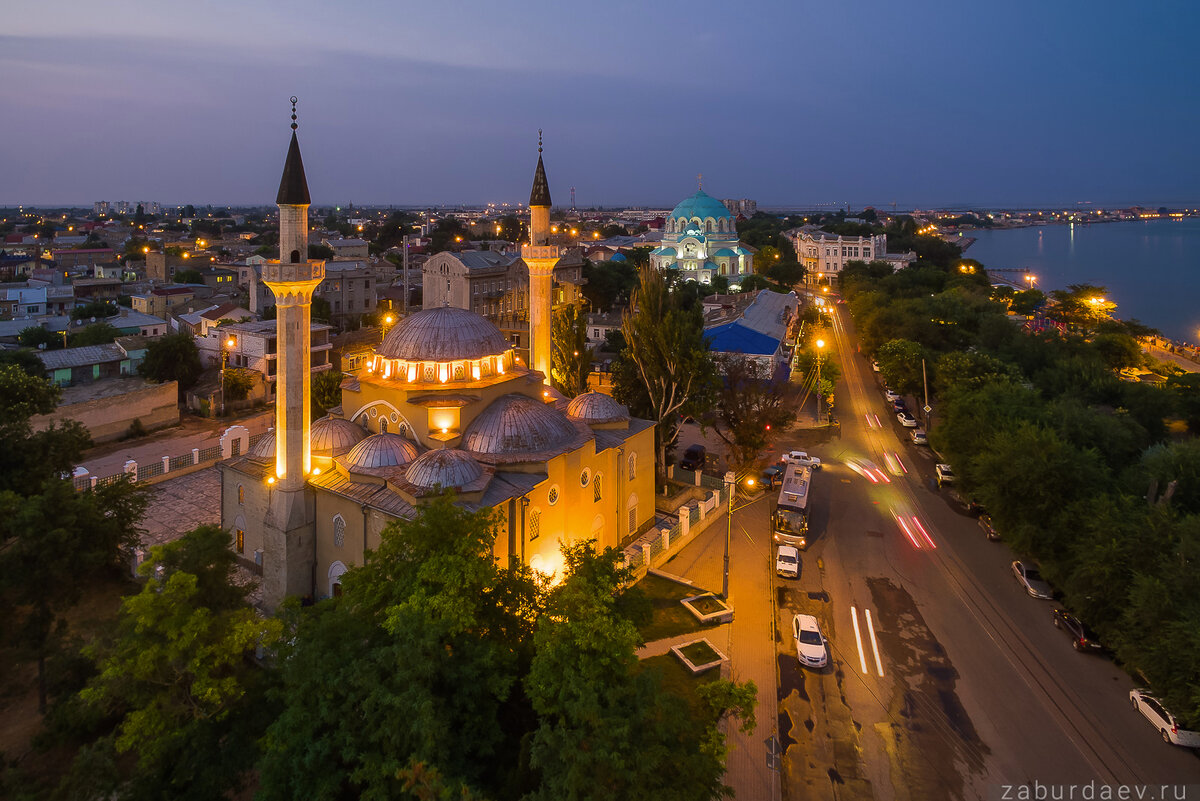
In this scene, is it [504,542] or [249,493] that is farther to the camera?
[249,493]

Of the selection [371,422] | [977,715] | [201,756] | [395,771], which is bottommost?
[977,715]

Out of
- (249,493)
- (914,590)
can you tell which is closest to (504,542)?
(249,493)

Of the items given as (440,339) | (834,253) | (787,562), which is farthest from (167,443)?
(834,253)

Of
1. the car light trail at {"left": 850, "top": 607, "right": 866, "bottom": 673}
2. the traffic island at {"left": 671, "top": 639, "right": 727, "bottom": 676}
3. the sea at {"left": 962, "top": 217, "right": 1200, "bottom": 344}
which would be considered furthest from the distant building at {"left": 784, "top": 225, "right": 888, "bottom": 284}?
the traffic island at {"left": 671, "top": 639, "right": 727, "bottom": 676}

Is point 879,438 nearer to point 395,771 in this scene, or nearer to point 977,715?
point 977,715

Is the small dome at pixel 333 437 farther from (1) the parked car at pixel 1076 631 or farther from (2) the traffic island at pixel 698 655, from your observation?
(1) the parked car at pixel 1076 631

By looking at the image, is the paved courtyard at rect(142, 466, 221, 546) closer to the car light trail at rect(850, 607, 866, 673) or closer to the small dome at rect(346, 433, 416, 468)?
the small dome at rect(346, 433, 416, 468)

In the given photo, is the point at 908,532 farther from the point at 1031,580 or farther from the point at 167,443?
the point at 167,443
